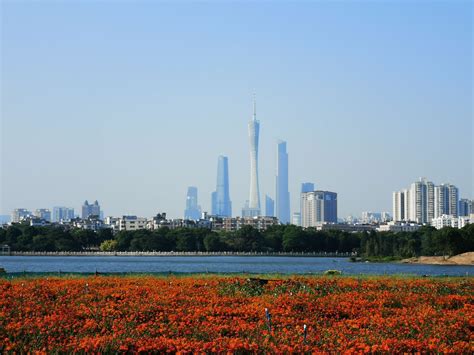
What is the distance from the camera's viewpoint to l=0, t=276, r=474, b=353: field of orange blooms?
18094 mm

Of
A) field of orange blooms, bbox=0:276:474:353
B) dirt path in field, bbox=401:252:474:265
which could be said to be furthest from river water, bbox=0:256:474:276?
field of orange blooms, bbox=0:276:474:353

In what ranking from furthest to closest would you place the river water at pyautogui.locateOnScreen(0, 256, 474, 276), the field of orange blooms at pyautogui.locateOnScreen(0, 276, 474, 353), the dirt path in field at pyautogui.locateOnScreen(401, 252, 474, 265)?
the dirt path in field at pyautogui.locateOnScreen(401, 252, 474, 265)
the river water at pyautogui.locateOnScreen(0, 256, 474, 276)
the field of orange blooms at pyautogui.locateOnScreen(0, 276, 474, 353)

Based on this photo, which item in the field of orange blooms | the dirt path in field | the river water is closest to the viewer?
the field of orange blooms

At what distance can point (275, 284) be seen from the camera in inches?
1250

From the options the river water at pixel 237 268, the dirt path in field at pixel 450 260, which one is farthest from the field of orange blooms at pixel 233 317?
the dirt path in field at pixel 450 260

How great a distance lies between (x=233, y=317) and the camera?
22.7 meters

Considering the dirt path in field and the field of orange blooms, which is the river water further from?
the field of orange blooms

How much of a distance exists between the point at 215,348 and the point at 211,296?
9966 millimetres

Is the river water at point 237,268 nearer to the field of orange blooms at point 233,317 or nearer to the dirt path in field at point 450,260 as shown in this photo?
the dirt path in field at point 450,260

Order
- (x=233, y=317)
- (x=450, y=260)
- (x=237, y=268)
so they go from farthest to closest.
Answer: (x=450, y=260) < (x=237, y=268) < (x=233, y=317)

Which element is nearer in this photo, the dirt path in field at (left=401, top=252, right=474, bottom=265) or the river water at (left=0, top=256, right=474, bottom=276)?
the river water at (left=0, top=256, right=474, bottom=276)

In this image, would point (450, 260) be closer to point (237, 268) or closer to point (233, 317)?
point (237, 268)

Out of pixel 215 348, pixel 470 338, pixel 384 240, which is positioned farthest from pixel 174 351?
pixel 384 240

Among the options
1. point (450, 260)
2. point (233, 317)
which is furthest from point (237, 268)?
point (233, 317)
